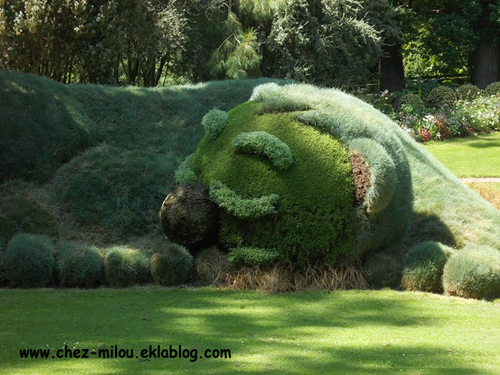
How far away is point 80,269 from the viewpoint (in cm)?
795

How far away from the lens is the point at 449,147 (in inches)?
724

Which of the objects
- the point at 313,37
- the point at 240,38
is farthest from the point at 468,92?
the point at 240,38

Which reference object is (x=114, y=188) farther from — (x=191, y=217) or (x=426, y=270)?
A: (x=426, y=270)

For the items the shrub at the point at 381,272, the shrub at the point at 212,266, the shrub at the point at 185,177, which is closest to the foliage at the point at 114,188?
the shrub at the point at 185,177

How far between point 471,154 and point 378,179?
34.8 feet

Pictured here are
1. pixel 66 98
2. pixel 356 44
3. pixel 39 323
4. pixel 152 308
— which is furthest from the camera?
pixel 356 44

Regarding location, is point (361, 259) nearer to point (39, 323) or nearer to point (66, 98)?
point (39, 323)

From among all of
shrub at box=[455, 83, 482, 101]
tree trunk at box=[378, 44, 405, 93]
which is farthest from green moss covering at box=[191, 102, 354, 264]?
tree trunk at box=[378, 44, 405, 93]

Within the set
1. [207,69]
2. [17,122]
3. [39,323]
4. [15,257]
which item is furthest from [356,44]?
[39,323]

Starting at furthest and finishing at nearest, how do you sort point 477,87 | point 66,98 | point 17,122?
point 477,87, point 66,98, point 17,122

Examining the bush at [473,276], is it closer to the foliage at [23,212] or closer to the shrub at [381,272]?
the shrub at [381,272]

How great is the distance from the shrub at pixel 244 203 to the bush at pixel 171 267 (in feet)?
2.93

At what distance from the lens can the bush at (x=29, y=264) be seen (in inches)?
308

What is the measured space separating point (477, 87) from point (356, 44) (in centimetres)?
660
